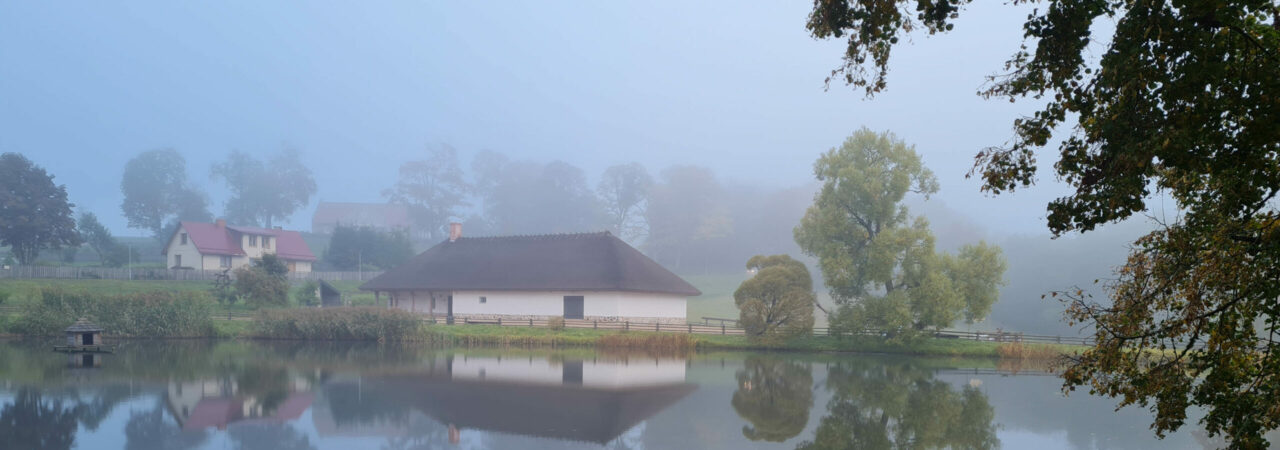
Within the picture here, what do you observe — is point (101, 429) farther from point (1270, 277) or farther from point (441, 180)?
point (441, 180)

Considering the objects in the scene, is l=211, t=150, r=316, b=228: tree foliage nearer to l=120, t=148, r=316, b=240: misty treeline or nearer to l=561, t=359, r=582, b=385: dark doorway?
l=120, t=148, r=316, b=240: misty treeline

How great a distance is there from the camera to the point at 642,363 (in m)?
27.5

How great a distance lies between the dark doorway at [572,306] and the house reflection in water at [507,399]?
44.5 ft

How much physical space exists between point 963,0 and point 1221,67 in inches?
92.9

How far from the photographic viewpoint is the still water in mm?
14047

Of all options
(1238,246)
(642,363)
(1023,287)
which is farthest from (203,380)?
(1023,287)

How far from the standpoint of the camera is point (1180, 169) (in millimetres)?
6359

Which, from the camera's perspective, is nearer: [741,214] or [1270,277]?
[1270,277]

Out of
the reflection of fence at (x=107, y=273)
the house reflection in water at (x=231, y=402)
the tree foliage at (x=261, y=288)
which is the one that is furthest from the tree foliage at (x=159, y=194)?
the house reflection in water at (x=231, y=402)

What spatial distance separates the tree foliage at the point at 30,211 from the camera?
50.8 m

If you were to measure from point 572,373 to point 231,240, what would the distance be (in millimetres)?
42534

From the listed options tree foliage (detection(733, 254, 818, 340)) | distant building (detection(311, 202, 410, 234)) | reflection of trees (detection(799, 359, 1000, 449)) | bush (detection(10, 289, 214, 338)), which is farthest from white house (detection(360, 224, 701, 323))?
distant building (detection(311, 202, 410, 234))

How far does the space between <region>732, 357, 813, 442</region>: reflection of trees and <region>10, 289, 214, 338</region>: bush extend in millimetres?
21785

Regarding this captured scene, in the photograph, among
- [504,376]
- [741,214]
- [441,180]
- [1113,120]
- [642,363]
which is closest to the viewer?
[1113,120]
